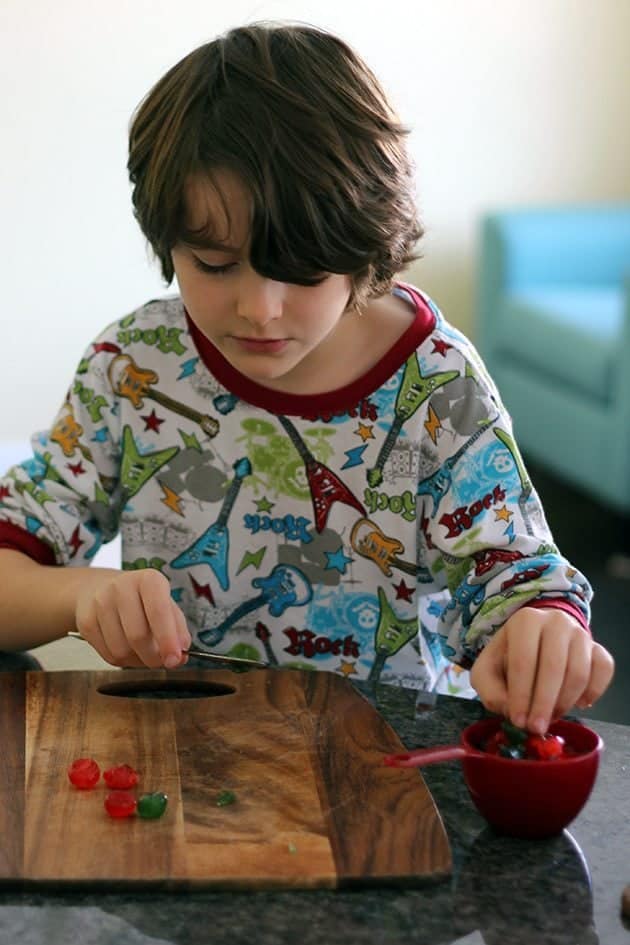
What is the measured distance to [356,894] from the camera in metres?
0.87

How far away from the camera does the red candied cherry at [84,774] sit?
97 centimetres

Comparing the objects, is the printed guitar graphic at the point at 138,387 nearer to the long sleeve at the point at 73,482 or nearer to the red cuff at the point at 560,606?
the long sleeve at the point at 73,482

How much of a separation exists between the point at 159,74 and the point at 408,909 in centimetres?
432

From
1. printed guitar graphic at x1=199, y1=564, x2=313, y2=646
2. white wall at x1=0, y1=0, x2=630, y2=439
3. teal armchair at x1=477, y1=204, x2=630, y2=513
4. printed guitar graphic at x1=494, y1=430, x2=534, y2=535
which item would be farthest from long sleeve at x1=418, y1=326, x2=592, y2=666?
white wall at x1=0, y1=0, x2=630, y2=439

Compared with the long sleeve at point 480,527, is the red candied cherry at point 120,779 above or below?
below

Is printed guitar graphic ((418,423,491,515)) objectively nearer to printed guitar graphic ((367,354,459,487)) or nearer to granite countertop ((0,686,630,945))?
printed guitar graphic ((367,354,459,487))

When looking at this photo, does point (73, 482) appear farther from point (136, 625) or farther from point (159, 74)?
point (159, 74)

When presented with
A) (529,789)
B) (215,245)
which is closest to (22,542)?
(215,245)

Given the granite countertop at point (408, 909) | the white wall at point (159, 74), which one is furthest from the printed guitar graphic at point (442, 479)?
the white wall at point (159, 74)

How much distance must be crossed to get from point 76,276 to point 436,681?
369cm

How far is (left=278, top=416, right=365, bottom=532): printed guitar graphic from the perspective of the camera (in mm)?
1403

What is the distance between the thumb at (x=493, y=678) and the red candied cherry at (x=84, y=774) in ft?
0.92

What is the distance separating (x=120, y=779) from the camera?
0.97m

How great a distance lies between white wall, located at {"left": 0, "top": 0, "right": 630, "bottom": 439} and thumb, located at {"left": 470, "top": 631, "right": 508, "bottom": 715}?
3.28 meters
